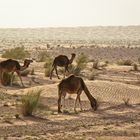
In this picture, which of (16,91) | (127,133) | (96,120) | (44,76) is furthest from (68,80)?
(44,76)

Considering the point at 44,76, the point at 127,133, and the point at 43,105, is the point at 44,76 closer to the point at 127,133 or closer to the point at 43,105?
the point at 43,105

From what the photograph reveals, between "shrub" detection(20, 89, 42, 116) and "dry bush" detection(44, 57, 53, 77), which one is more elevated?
"shrub" detection(20, 89, 42, 116)

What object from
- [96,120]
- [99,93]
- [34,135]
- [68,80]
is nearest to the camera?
[34,135]

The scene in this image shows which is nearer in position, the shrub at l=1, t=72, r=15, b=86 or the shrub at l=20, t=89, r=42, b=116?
the shrub at l=20, t=89, r=42, b=116

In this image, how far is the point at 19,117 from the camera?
17.2 m

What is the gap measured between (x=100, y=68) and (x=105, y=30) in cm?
12382

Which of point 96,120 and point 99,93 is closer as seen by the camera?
point 96,120

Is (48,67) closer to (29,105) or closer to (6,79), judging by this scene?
(6,79)

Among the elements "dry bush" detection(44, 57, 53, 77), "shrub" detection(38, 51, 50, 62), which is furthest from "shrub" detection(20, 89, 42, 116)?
"shrub" detection(38, 51, 50, 62)

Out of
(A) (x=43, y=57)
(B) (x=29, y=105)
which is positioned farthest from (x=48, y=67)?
(B) (x=29, y=105)

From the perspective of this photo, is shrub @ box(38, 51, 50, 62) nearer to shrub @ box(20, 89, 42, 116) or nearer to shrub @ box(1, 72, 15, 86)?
shrub @ box(1, 72, 15, 86)

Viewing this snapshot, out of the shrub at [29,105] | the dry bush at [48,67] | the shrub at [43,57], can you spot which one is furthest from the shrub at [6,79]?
the shrub at [43,57]

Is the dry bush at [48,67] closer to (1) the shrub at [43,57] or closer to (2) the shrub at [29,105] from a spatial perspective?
(1) the shrub at [43,57]

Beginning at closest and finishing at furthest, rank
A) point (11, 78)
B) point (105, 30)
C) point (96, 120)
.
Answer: point (96, 120) < point (11, 78) < point (105, 30)
